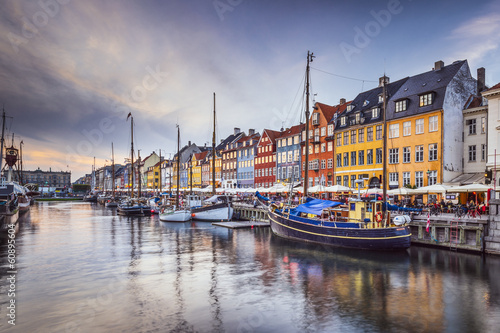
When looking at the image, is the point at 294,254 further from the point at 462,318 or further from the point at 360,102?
the point at 360,102

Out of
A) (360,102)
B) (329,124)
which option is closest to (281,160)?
(329,124)

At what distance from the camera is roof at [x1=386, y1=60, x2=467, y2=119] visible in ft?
132

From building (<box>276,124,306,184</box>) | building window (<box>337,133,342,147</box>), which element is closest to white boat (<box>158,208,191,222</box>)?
building (<box>276,124,306,184</box>)

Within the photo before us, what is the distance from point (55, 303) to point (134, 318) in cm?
445

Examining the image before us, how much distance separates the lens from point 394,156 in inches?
1768

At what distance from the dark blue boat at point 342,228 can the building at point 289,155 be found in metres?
33.0

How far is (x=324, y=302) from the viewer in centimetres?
1445

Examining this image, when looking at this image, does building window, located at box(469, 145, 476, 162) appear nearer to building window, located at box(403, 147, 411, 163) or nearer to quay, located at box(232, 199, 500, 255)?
building window, located at box(403, 147, 411, 163)

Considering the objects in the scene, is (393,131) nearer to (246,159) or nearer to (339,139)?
(339,139)

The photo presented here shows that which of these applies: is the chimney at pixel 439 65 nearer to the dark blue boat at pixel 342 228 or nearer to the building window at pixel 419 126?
the building window at pixel 419 126

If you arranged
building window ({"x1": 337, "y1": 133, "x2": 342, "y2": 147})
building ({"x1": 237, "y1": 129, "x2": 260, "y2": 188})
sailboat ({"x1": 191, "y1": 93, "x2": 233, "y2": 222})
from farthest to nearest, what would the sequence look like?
building ({"x1": 237, "y1": 129, "x2": 260, "y2": 188})
building window ({"x1": 337, "y1": 133, "x2": 342, "y2": 147})
sailboat ({"x1": 191, "y1": 93, "x2": 233, "y2": 222})

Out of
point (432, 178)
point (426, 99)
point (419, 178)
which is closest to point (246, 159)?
point (419, 178)

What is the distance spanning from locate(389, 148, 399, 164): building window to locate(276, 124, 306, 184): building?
65.0 ft

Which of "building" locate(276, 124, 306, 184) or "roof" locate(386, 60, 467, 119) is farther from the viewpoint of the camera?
"building" locate(276, 124, 306, 184)
